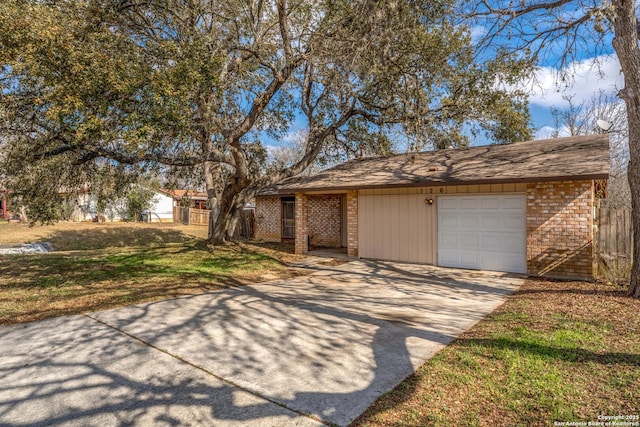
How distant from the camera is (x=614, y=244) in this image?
7.78m

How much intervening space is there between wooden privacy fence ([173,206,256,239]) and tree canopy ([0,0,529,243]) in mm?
4419

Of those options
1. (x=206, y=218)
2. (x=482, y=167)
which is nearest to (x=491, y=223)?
(x=482, y=167)

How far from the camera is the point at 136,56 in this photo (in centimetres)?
713

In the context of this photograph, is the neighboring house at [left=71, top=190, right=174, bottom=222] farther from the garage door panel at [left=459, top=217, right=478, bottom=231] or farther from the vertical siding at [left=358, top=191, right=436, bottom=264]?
the garage door panel at [left=459, top=217, right=478, bottom=231]

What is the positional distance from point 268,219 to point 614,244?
44.5 feet

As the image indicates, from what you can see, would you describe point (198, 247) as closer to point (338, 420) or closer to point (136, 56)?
point (136, 56)

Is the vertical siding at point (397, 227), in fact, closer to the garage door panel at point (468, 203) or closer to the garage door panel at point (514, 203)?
the garage door panel at point (468, 203)

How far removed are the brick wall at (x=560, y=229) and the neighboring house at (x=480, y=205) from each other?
0.02 meters

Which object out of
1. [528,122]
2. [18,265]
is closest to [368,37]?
[528,122]

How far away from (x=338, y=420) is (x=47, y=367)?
123 inches

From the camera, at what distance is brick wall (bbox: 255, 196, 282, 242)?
1767 centimetres

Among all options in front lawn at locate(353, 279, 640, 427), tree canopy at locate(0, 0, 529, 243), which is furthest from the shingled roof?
front lawn at locate(353, 279, 640, 427)

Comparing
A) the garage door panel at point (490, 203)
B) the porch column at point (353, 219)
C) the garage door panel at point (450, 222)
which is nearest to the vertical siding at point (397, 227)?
the porch column at point (353, 219)

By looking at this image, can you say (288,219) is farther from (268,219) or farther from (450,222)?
(450,222)
